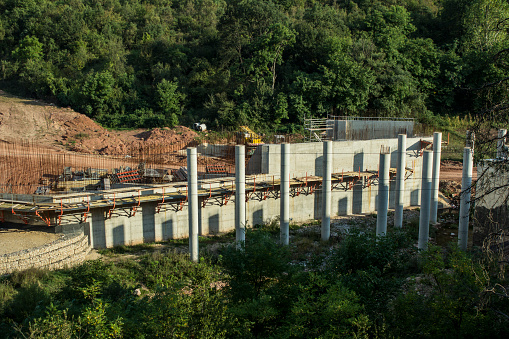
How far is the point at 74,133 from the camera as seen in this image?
127ft

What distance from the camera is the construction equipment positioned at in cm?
3503

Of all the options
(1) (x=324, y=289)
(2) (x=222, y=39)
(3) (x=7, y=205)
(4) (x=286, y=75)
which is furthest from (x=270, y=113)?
(1) (x=324, y=289)

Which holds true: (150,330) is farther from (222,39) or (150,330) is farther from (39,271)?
(222,39)

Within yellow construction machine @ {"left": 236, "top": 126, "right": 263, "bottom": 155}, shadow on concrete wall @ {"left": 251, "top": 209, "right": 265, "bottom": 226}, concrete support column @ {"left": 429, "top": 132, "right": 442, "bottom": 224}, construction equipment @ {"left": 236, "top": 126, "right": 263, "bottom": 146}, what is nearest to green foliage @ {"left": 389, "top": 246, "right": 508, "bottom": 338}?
concrete support column @ {"left": 429, "top": 132, "right": 442, "bottom": 224}

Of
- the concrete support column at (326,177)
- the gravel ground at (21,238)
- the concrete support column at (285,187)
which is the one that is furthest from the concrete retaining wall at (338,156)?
the gravel ground at (21,238)

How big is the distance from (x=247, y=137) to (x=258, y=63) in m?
10.1

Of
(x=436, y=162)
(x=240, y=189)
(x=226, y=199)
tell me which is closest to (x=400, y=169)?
(x=436, y=162)

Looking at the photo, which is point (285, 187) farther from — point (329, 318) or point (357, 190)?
point (329, 318)

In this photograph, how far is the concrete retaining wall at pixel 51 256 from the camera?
17.8 meters

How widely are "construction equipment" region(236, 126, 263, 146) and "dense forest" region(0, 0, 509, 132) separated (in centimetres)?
226

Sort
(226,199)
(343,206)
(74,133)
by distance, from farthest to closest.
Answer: (74,133) → (343,206) → (226,199)

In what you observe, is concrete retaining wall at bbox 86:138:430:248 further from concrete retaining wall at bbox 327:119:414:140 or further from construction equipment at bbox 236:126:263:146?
construction equipment at bbox 236:126:263:146

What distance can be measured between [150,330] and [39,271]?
9766 mm

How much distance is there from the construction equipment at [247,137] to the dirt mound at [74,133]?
155 inches
